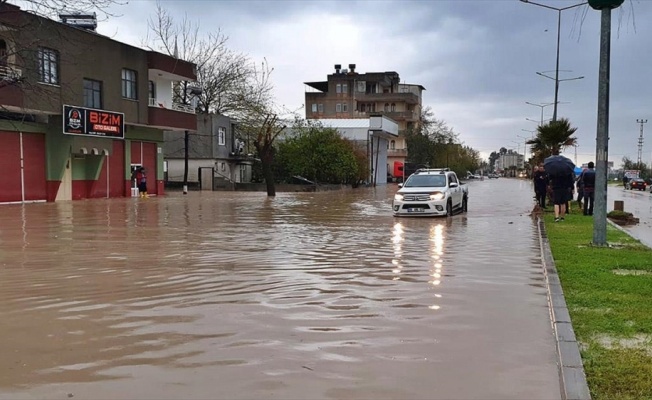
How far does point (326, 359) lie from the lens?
516 cm

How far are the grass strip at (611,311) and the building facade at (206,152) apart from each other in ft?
133

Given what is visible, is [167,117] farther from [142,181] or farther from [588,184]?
[588,184]

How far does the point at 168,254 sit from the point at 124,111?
23.5 m

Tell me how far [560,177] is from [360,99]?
251 feet

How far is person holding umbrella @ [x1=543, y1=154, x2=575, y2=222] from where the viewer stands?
57.8ft

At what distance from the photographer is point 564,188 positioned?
1800 centimetres

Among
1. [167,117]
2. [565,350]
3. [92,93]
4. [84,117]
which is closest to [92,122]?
[84,117]

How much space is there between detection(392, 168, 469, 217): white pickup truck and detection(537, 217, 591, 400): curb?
1171cm

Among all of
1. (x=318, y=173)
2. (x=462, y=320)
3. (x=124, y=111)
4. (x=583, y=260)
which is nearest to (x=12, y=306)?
(x=462, y=320)

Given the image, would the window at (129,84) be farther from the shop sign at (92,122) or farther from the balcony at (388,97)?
the balcony at (388,97)

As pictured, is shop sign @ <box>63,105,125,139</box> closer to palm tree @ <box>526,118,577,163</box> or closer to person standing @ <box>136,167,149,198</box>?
person standing @ <box>136,167,149,198</box>

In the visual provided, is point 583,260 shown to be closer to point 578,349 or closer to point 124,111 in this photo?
point 578,349

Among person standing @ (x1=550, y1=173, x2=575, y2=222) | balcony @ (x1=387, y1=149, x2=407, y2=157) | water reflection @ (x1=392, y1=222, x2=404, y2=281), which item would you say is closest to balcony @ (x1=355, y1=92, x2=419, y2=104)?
balcony @ (x1=387, y1=149, x2=407, y2=157)

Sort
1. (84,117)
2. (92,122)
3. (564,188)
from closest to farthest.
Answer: (564,188), (84,117), (92,122)
